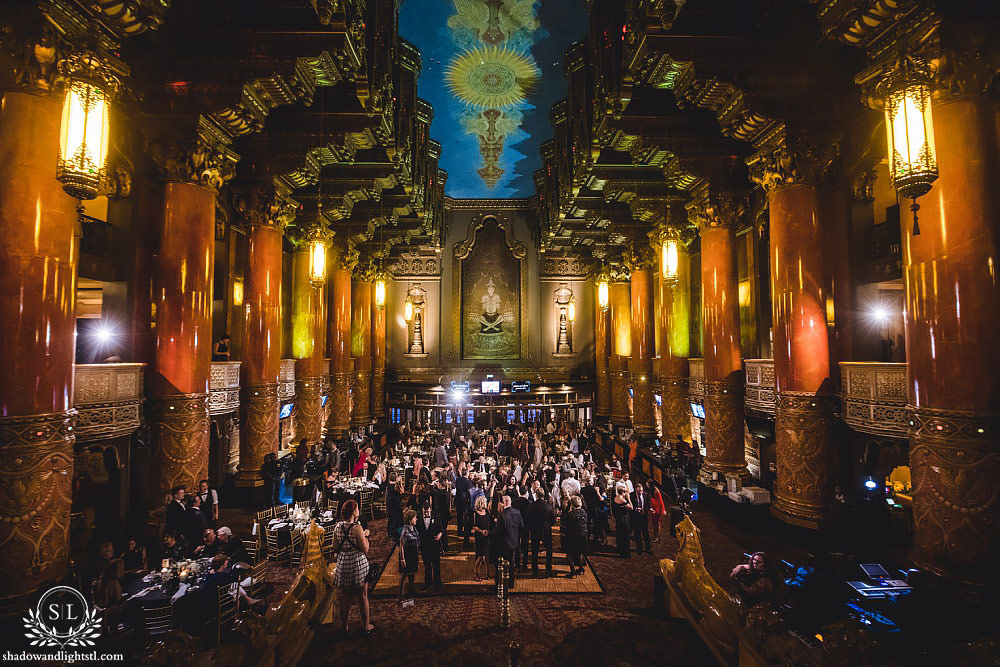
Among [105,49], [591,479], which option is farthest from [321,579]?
[105,49]

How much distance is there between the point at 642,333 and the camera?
16.9 m

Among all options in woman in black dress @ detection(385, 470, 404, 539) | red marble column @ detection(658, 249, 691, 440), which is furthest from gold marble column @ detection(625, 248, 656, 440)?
woman in black dress @ detection(385, 470, 404, 539)

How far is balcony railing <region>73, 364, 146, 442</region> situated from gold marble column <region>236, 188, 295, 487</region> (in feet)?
10.7

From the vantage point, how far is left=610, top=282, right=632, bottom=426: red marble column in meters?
20.1

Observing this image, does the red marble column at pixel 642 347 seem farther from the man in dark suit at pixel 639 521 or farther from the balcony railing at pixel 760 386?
the man in dark suit at pixel 639 521

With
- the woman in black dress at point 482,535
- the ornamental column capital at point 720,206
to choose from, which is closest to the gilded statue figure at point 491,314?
the ornamental column capital at point 720,206

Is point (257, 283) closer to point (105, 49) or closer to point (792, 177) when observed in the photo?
point (105, 49)

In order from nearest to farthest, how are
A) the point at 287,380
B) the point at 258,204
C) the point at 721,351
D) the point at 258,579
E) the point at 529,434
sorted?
the point at 258,579, the point at 721,351, the point at 258,204, the point at 287,380, the point at 529,434

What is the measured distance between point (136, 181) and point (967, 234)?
12.6 m

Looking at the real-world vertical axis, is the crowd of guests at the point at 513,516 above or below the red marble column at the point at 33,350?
below

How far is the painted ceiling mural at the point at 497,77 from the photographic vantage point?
11281 millimetres

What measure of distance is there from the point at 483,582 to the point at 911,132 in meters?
7.99

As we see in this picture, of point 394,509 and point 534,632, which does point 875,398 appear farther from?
point 394,509

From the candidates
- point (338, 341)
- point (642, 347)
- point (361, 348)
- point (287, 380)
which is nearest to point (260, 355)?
point (287, 380)
